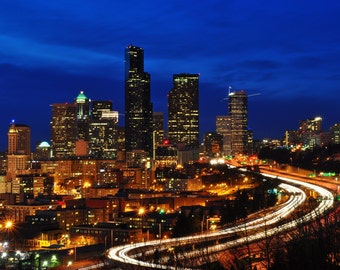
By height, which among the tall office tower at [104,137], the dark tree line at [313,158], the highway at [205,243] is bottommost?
the highway at [205,243]

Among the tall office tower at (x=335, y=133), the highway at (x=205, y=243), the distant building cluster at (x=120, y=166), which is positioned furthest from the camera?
the tall office tower at (x=335, y=133)

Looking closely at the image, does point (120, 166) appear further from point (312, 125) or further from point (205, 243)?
point (205, 243)

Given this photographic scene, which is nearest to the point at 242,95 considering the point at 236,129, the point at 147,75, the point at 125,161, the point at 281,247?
the point at 236,129

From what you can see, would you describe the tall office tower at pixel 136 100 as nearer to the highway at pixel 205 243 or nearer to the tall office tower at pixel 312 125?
the tall office tower at pixel 312 125

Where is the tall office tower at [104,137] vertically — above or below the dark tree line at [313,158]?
above

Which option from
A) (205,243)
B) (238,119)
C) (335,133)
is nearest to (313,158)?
(335,133)

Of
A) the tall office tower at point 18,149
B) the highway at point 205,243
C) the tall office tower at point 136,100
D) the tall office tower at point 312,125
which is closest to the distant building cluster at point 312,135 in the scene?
the tall office tower at point 312,125
